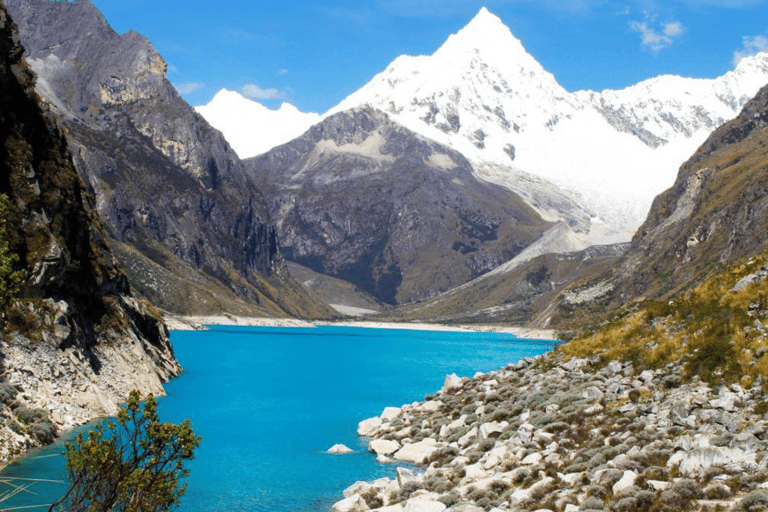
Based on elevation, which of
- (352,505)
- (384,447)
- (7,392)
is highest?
(7,392)

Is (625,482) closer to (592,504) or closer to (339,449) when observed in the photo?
(592,504)

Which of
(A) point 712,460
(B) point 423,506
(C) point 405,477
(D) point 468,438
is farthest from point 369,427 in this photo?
(A) point 712,460

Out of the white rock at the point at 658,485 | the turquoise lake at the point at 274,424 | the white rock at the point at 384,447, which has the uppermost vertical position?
the white rock at the point at 658,485

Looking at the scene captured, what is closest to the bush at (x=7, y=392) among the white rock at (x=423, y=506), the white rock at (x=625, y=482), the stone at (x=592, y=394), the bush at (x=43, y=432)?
the bush at (x=43, y=432)

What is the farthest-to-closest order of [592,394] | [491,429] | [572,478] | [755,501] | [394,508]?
1. [491,429]
2. [592,394]
3. [394,508]
4. [572,478]
5. [755,501]

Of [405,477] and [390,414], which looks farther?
[390,414]

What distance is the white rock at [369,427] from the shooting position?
66700mm

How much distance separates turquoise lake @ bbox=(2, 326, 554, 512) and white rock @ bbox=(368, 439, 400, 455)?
0.96 metres

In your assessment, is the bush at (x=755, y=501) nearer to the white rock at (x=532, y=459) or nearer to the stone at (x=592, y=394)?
the white rock at (x=532, y=459)

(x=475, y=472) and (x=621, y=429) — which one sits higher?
(x=621, y=429)

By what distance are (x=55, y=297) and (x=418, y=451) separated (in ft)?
125

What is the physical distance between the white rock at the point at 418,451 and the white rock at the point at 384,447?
1.16 metres

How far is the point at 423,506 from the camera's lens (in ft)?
116

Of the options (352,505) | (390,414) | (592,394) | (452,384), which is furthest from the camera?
(452,384)
